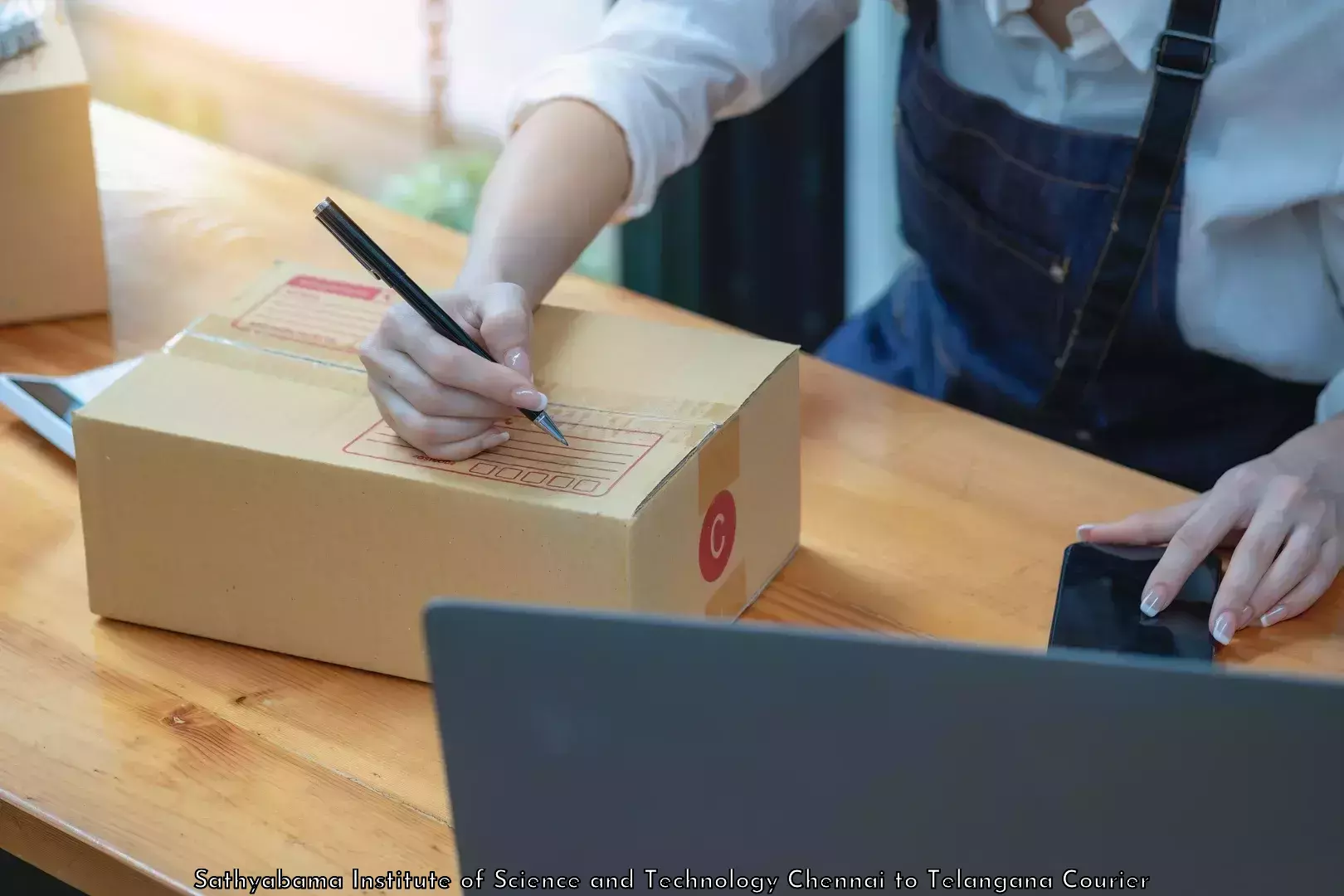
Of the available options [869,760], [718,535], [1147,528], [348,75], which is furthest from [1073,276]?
[348,75]

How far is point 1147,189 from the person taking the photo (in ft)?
3.41

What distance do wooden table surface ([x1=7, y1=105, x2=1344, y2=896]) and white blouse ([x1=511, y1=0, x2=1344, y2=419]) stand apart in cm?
17

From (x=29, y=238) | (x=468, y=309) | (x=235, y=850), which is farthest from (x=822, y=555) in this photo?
(x=29, y=238)

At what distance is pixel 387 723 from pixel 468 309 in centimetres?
26

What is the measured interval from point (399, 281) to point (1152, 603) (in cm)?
46

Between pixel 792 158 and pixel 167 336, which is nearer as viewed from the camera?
pixel 167 336

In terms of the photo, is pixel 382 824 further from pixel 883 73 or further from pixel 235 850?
pixel 883 73

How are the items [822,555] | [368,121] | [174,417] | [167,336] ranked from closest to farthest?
[174,417] < [822,555] < [167,336] < [368,121]

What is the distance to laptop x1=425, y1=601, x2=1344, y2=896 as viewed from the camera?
1.41ft

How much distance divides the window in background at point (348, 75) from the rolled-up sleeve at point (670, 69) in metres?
1.07

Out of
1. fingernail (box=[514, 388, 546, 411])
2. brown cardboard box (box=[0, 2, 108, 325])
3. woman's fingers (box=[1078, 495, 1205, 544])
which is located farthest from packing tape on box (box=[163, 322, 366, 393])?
woman's fingers (box=[1078, 495, 1205, 544])

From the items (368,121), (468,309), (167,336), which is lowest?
(368,121)

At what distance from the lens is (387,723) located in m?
0.75

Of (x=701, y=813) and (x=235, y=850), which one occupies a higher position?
(x=701, y=813)
